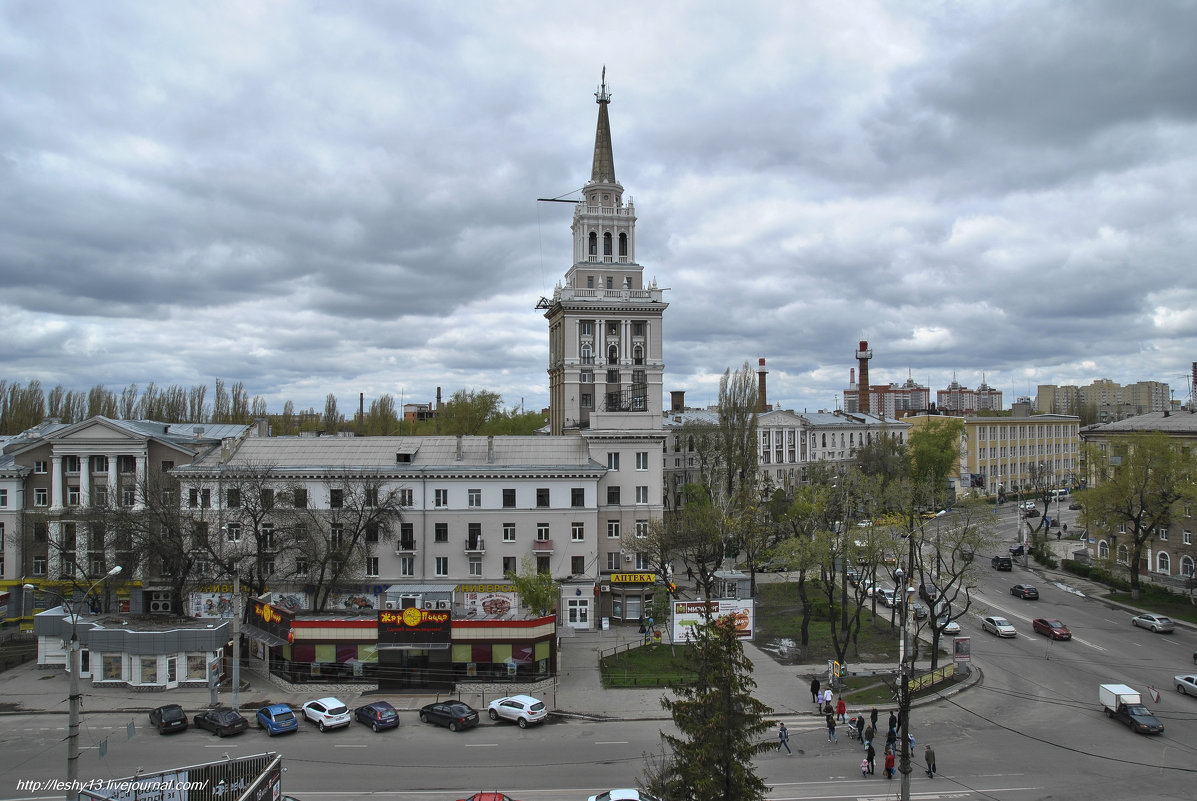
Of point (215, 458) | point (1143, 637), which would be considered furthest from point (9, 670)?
point (1143, 637)

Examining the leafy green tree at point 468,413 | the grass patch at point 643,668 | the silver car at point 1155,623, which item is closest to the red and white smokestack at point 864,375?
the leafy green tree at point 468,413

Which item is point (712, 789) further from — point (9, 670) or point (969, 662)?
point (9, 670)

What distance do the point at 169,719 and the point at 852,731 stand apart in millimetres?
27480

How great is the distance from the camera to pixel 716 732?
18.3 metres

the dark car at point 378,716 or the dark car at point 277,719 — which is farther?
the dark car at point 378,716

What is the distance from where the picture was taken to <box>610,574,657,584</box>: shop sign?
5122cm

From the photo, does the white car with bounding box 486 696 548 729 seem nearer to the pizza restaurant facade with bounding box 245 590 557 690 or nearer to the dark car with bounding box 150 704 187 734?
the pizza restaurant facade with bounding box 245 590 557 690

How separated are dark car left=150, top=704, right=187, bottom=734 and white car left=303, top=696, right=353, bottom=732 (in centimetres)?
475

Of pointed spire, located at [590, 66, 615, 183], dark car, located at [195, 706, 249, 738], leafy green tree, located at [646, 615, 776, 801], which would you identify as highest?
pointed spire, located at [590, 66, 615, 183]

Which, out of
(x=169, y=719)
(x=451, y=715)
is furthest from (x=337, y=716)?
(x=169, y=719)

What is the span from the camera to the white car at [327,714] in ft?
102

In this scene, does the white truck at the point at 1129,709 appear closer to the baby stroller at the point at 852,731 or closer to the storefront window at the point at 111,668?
the baby stroller at the point at 852,731

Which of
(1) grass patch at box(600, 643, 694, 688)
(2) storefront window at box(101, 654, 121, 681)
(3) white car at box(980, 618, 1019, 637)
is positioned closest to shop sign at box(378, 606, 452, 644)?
(1) grass patch at box(600, 643, 694, 688)

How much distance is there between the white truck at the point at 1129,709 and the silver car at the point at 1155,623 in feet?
54.4
